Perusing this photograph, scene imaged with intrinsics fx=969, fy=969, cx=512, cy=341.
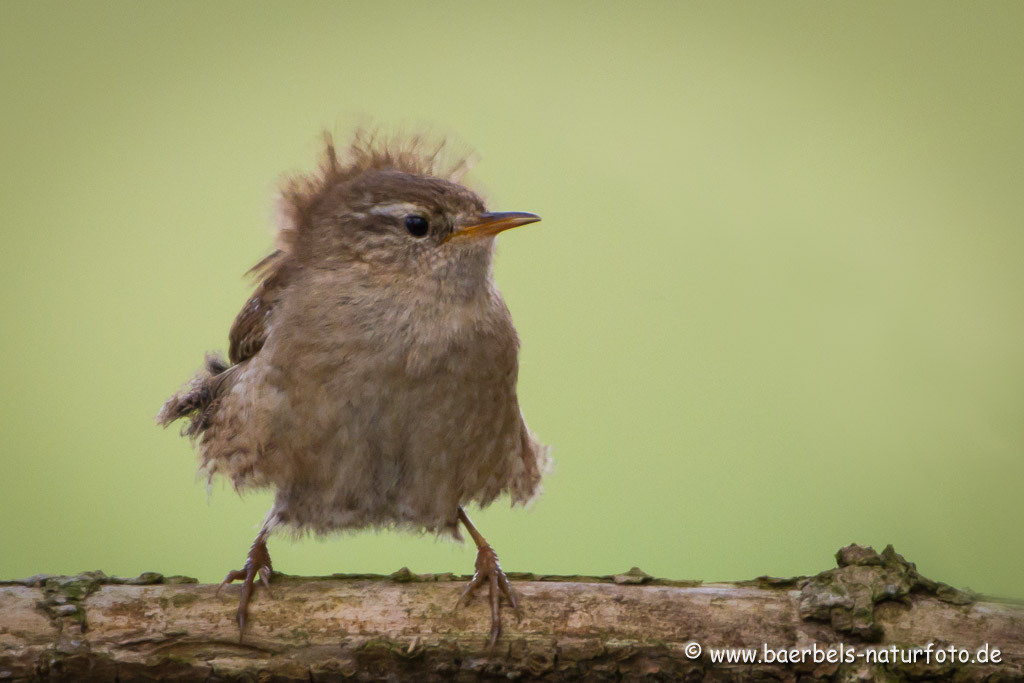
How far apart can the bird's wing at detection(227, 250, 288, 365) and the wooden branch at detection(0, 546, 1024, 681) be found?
979 mm

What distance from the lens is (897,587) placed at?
3096mm

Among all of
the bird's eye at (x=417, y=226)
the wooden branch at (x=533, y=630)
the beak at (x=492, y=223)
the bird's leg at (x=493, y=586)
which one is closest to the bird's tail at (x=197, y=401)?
the wooden branch at (x=533, y=630)

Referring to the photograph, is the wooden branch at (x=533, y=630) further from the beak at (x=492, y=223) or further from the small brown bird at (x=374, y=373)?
the beak at (x=492, y=223)

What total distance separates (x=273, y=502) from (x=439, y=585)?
825 millimetres

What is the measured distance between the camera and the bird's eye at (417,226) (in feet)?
11.7

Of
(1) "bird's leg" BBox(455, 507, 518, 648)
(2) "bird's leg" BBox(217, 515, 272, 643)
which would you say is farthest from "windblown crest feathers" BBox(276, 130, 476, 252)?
(1) "bird's leg" BBox(455, 507, 518, 648)

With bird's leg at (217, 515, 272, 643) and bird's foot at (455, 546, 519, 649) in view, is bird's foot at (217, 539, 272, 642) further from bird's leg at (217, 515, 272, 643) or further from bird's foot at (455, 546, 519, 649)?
bird's foot at (455, 546, 519, 649)

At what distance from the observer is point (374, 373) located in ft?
11.1

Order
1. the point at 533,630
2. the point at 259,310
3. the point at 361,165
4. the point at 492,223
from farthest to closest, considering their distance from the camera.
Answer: the point at 361,165 → the point at 259,310 → the point at 492,223 → the point at 533,630

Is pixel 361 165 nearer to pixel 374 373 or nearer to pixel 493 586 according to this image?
pixel 374 373

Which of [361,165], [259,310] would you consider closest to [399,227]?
[361,165]

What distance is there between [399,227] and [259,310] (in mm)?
662

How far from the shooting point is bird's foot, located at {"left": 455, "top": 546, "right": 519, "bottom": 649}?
3.17m

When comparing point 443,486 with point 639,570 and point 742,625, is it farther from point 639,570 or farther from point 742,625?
point 742,625
